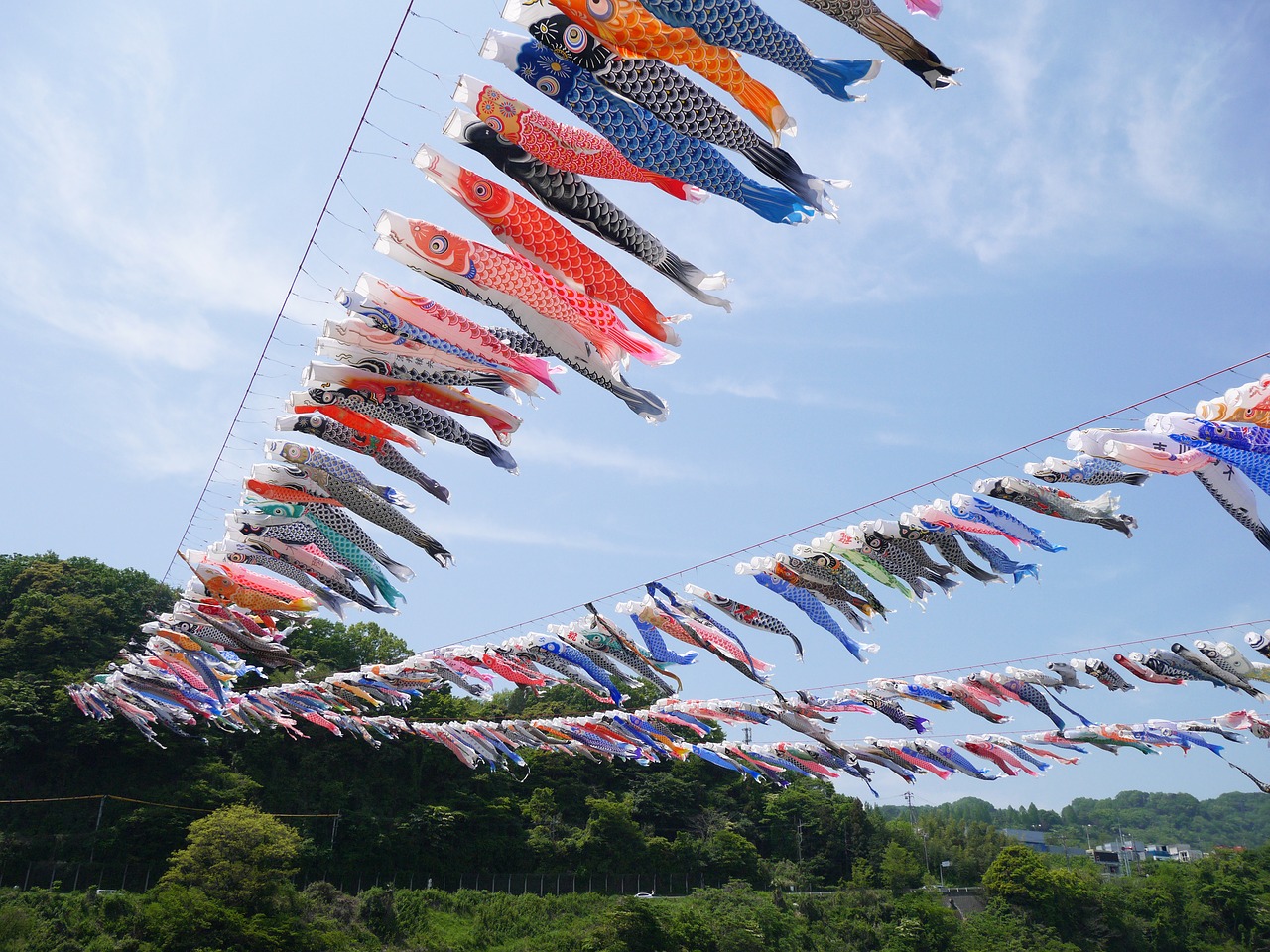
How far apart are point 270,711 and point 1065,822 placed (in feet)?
440

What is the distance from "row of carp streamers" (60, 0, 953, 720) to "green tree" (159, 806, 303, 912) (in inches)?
625

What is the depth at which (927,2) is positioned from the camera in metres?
5.96

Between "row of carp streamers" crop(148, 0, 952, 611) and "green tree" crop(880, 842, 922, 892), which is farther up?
"row of carp streamers" crop(148, 0, 952, 611)

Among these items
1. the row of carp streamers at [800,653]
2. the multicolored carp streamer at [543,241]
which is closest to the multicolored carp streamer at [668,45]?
the multicolored carp streamer at [543,241]

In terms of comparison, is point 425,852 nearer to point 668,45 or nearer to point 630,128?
point 630,128

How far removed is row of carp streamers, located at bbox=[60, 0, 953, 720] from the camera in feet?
20.2

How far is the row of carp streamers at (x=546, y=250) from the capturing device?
6.16 meters

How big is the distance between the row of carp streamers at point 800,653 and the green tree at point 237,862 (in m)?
3.25

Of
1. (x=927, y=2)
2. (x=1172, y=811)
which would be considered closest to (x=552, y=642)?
(x=927, y=2)

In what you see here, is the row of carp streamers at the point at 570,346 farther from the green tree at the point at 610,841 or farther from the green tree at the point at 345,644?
the green tree at the point at 345,644

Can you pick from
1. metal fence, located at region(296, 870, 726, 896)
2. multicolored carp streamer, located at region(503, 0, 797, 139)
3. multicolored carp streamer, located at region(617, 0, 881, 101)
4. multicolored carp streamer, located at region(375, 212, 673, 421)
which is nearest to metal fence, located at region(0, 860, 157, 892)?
metal fence, located at region(296, 870, 726, 896)

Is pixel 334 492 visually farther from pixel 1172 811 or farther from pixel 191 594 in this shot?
pixel 1172 811

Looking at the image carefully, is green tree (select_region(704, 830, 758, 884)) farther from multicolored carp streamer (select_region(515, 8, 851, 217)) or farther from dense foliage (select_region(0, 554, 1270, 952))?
multicolored carp streamer (select_region(515, 8, 851, 217))

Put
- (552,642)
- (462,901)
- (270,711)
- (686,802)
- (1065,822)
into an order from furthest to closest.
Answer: (1065,822) → (686,802) → (462,901) → (270,711) → (552,642)
